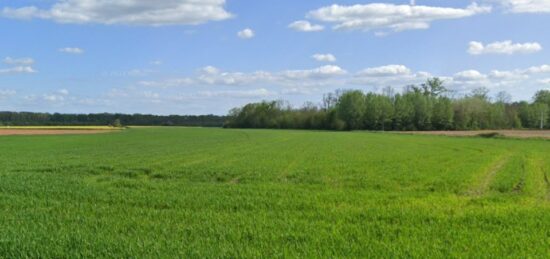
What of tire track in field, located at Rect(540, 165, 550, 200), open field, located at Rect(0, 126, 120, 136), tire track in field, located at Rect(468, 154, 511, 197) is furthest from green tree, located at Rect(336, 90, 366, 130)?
tire track in field, located at Rect(540, 165, 550, 200)

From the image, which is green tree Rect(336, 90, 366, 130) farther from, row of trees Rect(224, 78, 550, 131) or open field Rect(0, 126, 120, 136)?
open field Rect(0, 126, 120, 136)

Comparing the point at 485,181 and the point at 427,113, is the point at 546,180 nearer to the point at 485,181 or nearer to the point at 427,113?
the point at 485,181

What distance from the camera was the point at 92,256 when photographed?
8602mm

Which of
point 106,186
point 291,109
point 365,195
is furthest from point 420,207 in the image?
point 291,109

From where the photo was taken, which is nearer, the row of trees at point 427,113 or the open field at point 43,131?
the open field at point 43,131

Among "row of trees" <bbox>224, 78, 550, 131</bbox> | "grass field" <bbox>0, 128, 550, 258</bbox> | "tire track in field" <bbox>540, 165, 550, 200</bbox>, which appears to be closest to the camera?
"grass field" <bbox>0, 128, 550, 258</bbox>

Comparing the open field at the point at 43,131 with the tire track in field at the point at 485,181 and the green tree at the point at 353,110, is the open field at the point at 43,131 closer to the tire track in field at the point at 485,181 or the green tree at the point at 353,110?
the green tree at the point at 353,110

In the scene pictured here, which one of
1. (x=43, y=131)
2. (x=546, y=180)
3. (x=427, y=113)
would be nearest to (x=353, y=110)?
(x=427, y=113)

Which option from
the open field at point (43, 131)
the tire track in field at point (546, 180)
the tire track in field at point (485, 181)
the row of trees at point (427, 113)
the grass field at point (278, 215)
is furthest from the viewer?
the row of trees at point (427, 113)

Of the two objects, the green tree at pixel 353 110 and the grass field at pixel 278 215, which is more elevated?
the green tree at pixel 353 110

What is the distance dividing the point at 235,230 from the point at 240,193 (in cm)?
602

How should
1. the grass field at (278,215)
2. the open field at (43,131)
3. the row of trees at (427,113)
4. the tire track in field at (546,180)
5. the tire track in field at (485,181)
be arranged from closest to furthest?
the grass field at (278,215)
the tire track in field at (546,180)
the tire track in field at (485,181)
the open field at (43,131)
the row of trees at (427,113)

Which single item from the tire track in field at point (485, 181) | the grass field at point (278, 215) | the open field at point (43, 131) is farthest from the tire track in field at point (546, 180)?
the open field at point (43, 131)

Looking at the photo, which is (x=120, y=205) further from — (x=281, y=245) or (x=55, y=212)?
(x=281, y=245)
